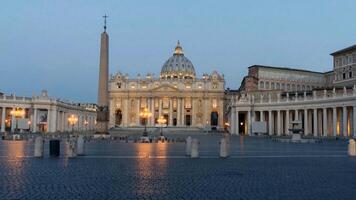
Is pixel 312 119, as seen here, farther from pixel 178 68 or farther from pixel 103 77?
pixel 178 68

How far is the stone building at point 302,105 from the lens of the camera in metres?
58.8

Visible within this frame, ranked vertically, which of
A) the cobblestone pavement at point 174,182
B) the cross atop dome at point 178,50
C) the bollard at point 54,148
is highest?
the cross atop dome at point 178,50

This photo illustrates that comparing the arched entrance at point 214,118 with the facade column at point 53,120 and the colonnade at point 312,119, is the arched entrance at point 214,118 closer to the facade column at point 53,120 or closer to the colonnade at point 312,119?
the colonnade at point 312,119

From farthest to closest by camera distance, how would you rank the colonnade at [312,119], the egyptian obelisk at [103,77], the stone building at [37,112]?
the stone building at [37,112]
the colonnade at [312,119]
the egyptian obelisk at [103,77]

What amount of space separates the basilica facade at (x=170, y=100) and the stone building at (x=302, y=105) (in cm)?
1886

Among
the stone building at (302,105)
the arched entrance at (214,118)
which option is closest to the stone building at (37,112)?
the stone building at (302,105)

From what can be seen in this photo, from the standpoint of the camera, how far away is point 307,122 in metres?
67.2

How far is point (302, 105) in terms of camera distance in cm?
6588

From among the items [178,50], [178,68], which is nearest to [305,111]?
[178,68]

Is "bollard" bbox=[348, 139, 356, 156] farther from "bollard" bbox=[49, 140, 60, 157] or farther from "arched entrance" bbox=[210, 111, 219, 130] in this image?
"arched entrance" bbox=[210, 111, 219, 130]

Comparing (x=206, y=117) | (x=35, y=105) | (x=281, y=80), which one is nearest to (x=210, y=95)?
(x=206, y=117)

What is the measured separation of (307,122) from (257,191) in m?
60.3

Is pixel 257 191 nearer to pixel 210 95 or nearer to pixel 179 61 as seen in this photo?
pixel 210 95

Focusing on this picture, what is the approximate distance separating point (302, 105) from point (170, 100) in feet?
203
